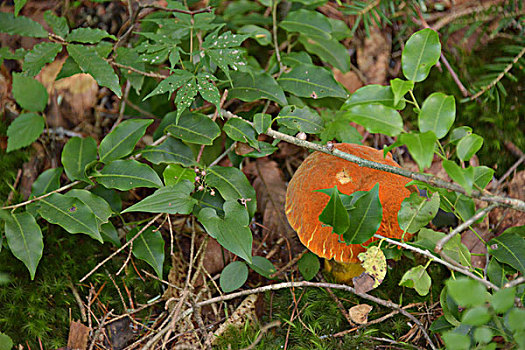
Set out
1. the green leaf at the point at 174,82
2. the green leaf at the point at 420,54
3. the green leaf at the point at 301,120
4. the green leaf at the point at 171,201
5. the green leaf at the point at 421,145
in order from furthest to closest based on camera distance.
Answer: the green leaf at the point at 301,120 → the green leaf at the point at 174,82 → the green leaf at the point at 171,201 → the green leaf at the point at 420,54 → the green leaf at the point at 421,145

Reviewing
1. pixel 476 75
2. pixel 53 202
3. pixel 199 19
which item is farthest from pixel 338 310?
pixel 476 75

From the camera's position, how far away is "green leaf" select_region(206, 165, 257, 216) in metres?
2.27

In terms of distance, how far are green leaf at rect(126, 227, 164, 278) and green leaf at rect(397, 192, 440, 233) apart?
117 cm

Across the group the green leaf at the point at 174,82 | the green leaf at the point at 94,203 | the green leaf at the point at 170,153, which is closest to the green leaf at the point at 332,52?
the green leaf at the point at 174,82

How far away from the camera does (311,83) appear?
250cm

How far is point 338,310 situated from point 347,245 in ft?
Result: 1.59

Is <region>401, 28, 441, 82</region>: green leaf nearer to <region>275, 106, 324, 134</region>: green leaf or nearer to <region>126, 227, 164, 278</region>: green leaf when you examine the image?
<region>275, 106, 324, 134</region>: green leaf

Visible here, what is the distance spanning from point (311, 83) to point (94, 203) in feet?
4.37

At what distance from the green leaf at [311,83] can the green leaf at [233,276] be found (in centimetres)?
100

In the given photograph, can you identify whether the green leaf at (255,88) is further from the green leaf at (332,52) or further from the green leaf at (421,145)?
the green leaf at (421,145)

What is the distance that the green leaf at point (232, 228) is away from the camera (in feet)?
6.70

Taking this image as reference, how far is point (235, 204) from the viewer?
85.9 inches

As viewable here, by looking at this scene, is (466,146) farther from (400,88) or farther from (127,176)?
(127,176)

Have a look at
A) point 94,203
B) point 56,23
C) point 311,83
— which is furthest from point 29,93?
point 311,83
